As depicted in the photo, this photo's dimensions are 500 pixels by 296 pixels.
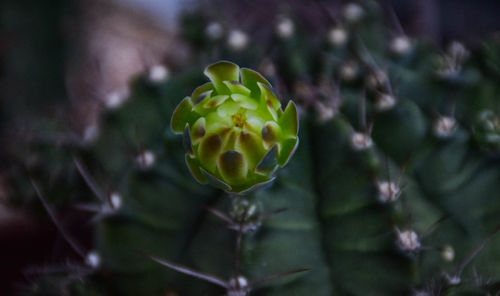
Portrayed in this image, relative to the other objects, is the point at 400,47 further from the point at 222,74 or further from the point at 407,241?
the point at 222,74

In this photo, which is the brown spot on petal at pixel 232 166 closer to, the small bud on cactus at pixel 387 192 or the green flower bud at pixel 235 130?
the green flower bud at pixel 235 130

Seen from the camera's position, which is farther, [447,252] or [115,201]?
[115,201]

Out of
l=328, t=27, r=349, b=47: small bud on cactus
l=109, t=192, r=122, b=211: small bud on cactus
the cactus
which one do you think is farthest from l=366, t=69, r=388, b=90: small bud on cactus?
l=109, t=192, r=122, b=211: small bud on cactus

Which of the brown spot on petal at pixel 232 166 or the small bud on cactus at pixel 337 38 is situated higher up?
the small bud on cactus at pixel 337 38

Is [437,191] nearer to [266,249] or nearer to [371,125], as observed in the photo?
[371,125]

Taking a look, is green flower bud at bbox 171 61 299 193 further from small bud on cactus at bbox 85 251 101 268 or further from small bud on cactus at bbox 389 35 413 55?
small bud on cactus at bbox 389 35 413 55

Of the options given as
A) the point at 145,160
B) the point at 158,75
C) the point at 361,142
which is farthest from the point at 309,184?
the point at 158,75

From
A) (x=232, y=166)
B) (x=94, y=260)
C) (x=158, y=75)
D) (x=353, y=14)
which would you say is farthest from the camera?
(x=353, y=14)

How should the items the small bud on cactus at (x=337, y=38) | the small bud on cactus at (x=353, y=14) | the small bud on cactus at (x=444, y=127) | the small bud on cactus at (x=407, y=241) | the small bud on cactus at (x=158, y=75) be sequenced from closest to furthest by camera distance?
the small bud on cactus at (x=407, y=241) < the small bud on cactus at (x=444, y=127) < the small bud on cactus at (x=158, y=75) < the small bud on cactus at (x=337, y=38) < the small bud on cactus at (x=353, y=14)

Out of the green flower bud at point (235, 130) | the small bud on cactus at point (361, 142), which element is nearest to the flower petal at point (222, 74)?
the green flower bud at point (235, 130)
